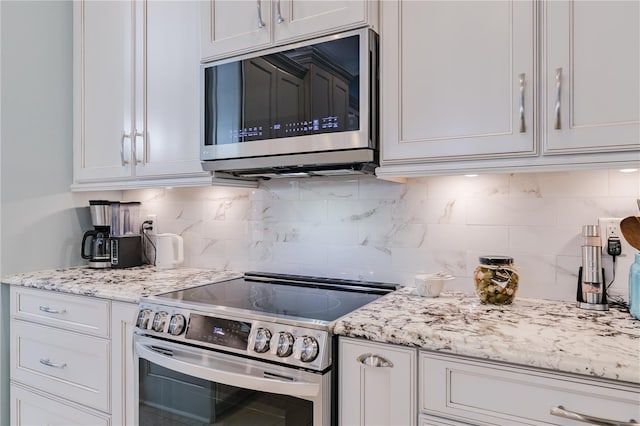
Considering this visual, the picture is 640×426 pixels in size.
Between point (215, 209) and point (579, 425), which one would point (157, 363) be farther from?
point (579, 425)

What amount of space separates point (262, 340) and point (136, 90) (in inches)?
56.5

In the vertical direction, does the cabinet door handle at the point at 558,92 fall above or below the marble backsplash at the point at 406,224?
above

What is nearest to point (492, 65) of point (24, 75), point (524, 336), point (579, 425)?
point (524, 336)

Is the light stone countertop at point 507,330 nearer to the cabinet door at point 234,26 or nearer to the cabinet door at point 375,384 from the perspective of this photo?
the cabinet door at point 375,384

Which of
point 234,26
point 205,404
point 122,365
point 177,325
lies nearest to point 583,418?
point 205,404

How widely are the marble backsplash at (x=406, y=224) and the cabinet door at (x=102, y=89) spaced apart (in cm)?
38

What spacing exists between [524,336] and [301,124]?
1.01 metres

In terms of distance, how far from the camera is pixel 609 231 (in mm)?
1410

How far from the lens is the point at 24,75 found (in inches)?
82.8

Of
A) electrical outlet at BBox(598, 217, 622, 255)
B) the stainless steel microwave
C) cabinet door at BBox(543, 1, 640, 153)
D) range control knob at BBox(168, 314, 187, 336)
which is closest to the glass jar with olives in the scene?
electrical outlet at BBox(598, 217, 622, 255)

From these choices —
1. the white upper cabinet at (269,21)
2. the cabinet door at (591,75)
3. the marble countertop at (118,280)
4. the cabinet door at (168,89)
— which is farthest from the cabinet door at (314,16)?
the marble countertop at (118,280)

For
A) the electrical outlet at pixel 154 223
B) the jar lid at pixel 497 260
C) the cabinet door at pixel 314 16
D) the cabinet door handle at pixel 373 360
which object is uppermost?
the cabinet door at pixel 314 16

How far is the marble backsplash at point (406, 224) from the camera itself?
4.84 ft

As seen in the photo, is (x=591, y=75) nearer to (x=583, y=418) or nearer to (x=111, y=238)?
(x=583, y=418)
